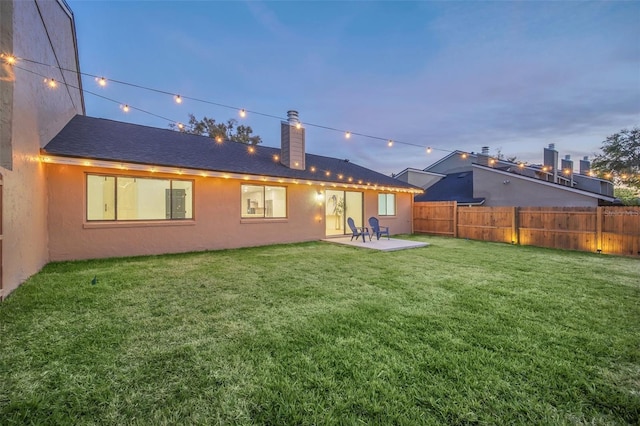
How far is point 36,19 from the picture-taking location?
15.9 ft

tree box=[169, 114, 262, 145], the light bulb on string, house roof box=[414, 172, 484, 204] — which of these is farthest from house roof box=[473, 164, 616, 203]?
tree box=[169, 114, 262, 145]

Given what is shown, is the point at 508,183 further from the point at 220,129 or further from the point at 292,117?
the point at 220,129

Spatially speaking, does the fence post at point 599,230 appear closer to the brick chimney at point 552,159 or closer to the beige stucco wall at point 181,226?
the brick chimney at point 552,159

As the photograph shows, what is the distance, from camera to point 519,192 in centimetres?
1297

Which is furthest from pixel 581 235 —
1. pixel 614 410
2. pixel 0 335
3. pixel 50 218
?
pixel 50 218

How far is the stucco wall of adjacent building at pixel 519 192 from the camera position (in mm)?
11500

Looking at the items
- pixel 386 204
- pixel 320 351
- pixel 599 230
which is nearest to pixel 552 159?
pixel 599 230

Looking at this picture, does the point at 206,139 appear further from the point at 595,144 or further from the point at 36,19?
the point at 595,144

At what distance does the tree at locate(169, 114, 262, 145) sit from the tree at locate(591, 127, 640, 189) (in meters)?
25.6

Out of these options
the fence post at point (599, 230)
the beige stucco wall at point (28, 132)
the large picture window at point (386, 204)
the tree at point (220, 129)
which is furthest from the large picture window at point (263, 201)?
the tree at point (220, 129)

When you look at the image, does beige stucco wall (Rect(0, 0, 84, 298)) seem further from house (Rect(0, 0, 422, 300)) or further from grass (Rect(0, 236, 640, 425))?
grass (Rect(0, 236, 640, 425))

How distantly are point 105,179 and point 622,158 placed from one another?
2784cm

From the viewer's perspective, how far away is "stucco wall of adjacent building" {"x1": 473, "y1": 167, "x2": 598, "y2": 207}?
11500 mm

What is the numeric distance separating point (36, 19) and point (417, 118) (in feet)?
52.3
